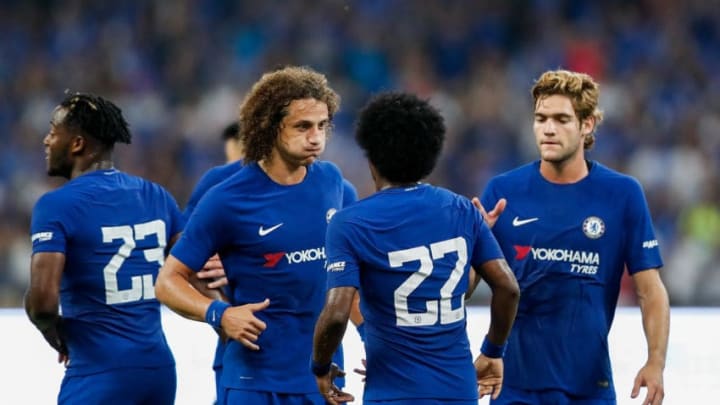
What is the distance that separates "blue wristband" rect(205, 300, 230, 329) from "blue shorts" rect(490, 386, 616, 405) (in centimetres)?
137

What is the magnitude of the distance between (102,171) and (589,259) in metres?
2.28

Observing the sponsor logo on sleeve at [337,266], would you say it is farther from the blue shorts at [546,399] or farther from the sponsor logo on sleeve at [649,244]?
the sponsor logo on sleeve at [649,244]

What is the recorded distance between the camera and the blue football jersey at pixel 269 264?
5.72m

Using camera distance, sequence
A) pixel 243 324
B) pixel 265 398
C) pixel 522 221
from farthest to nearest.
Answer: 1. pixel 522 221
2. pixel 265 398
3. pixel 243 324

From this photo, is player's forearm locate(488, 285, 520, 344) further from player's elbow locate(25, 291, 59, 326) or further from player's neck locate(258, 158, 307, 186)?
player's elbow locate(25, 291, 59, 326)

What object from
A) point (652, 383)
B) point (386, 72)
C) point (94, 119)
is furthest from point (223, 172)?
point (386, 72)

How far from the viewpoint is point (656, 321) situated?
577cm

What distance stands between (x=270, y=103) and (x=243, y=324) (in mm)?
1062

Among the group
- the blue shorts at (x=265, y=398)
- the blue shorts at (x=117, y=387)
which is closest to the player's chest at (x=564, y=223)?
the blue shorts at (x=265, y=398)

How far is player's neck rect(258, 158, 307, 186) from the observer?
590 centimetres

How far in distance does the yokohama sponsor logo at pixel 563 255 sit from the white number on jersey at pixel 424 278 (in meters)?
0.84

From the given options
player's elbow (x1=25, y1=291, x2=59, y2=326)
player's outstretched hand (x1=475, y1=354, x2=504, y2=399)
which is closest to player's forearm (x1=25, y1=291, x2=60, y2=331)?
player's elbow (x1=25, y1=291, x2=59, y2=326)

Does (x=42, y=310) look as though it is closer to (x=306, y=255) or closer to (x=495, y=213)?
(x=306, y=255)

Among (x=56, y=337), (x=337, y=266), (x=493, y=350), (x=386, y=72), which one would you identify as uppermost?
(x=386, y=72)
